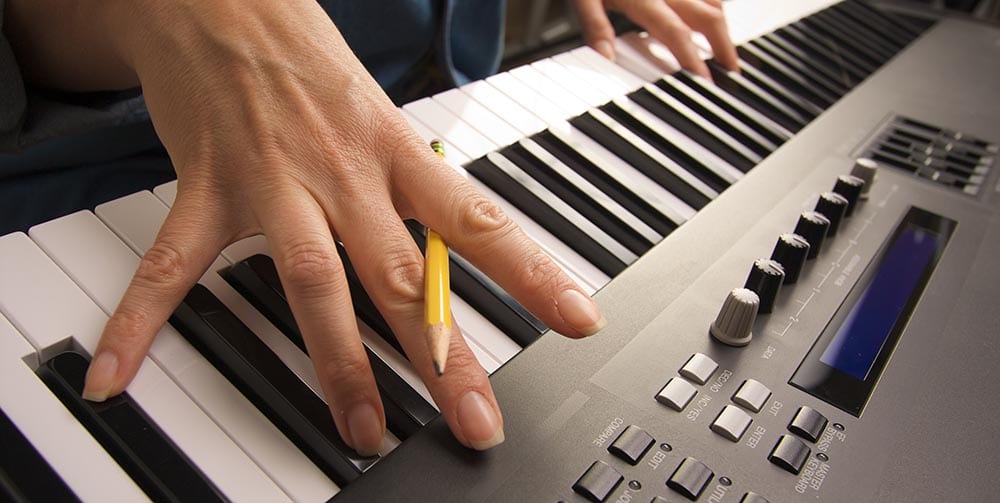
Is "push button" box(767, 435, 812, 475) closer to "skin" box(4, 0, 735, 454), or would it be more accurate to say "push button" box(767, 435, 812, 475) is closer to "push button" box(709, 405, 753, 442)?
"push button" box(709, 405, 753, 442)

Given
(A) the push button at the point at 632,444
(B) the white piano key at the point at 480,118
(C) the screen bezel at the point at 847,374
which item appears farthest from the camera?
(B) the white piano key at the point at 480,118

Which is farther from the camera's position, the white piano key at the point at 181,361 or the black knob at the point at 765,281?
the black knob at the point at 765,281

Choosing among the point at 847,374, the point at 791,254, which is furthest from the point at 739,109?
the point at 847,374

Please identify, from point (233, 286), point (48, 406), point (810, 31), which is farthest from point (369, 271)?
point (810, 31)

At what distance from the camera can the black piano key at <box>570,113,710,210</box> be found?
0.85 metres

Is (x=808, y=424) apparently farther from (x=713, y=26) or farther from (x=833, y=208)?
(x=713, y=26)

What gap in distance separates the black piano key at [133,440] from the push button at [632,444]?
24 centimetres

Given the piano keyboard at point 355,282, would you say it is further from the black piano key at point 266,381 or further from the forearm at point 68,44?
Result: the forearm at point 68,44

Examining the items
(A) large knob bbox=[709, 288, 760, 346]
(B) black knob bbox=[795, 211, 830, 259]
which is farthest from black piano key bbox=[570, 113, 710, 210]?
(A) large knob bbox=[709, 288, 760, 346]

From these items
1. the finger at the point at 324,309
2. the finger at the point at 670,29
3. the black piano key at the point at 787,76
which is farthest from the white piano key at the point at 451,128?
the black piano key at the point at 787,76

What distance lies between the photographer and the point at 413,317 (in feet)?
1.83

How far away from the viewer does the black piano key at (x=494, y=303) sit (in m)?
0.62

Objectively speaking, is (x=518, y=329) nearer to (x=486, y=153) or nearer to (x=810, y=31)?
(x=486, y=153)

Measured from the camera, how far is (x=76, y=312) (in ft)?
1.73
